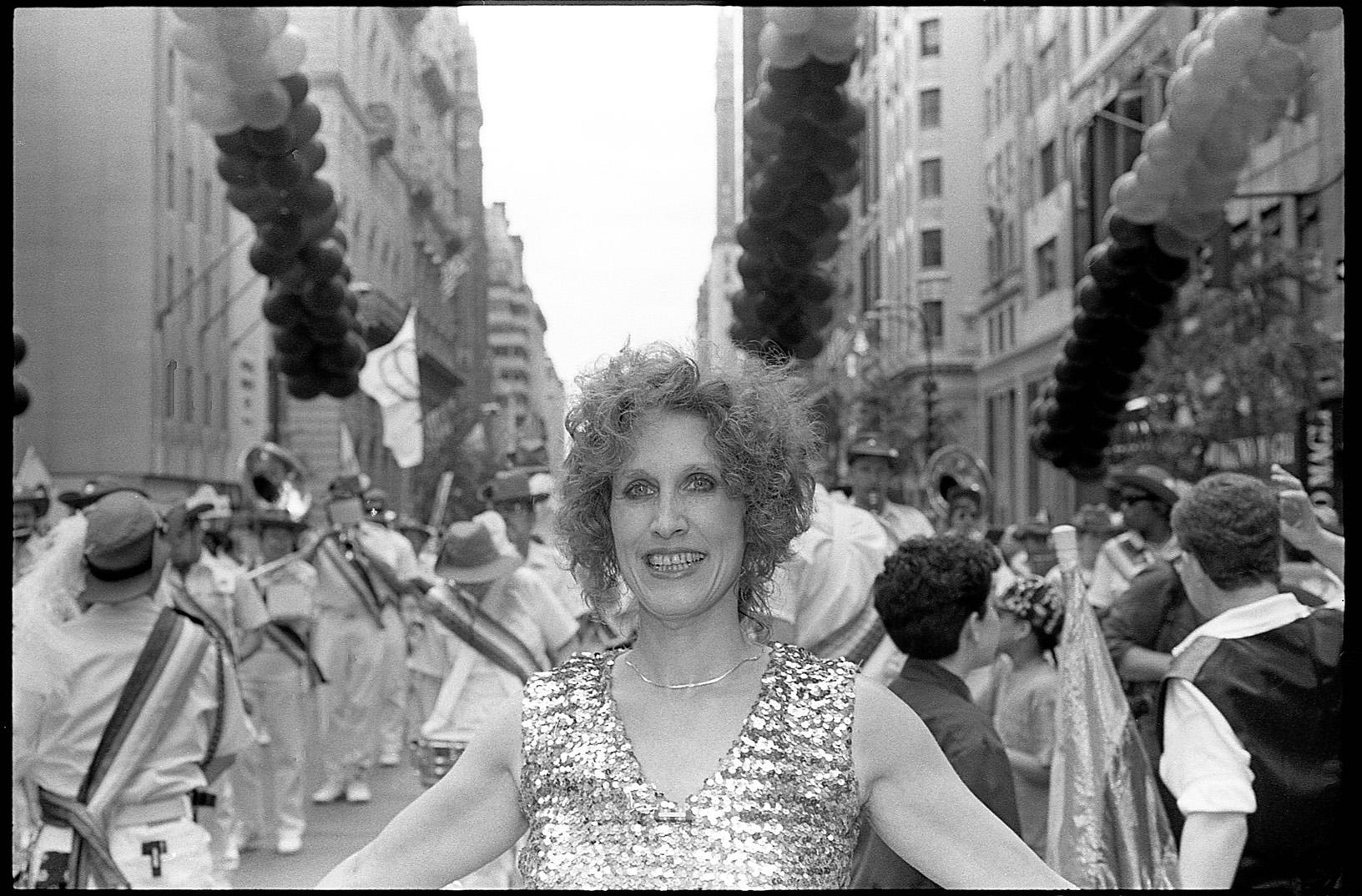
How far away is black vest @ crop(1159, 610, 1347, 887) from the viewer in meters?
3.85

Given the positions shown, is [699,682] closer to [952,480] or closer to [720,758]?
[720,758]

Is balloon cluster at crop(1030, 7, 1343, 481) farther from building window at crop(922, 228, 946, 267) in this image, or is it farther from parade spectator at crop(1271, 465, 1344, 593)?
building window at crop(922, 228, 946, 267)

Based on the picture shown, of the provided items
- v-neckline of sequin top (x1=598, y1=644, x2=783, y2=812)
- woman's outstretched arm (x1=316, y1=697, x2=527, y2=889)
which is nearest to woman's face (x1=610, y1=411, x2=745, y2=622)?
v-neckline of sequin top (x1=598, y1=644, x2=783, y2=812)

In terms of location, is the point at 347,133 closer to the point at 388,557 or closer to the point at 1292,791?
the point at 388,557

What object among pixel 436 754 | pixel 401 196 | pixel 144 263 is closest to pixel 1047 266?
pixel 401 196

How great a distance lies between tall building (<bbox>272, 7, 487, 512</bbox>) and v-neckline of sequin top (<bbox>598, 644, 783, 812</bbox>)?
109ft

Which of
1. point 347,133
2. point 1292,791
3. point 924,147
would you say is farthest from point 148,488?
point 924,147

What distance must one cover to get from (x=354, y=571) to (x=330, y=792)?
1.50 metres

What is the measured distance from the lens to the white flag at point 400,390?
44.9 feet

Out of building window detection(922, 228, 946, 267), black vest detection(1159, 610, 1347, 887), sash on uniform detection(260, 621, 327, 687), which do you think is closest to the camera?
black vest detection(1159, 610, 1347, 887)

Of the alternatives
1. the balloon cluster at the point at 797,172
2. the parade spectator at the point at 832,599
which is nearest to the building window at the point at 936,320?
the balloon cluster at the point at 797,172

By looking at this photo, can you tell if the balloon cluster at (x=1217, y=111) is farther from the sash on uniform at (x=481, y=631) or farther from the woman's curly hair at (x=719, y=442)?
the woman's curly hair at (x=719, y=442)

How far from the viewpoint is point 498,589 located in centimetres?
791

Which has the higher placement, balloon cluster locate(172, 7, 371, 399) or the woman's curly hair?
balloon cluster locate(172, 7, 371, 399)
